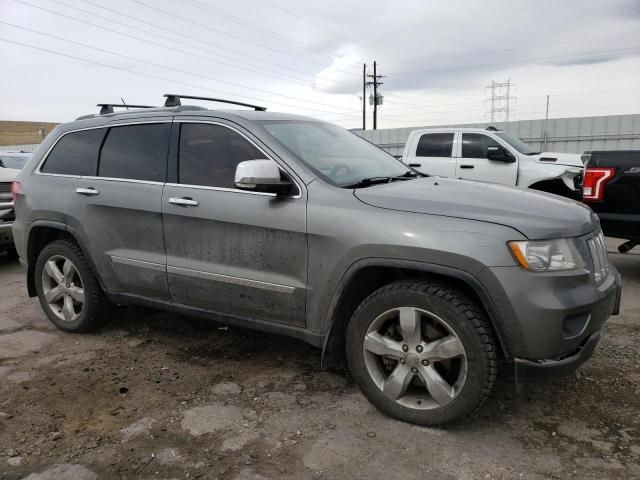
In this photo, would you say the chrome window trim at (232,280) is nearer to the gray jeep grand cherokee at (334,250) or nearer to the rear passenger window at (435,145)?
the gray jeep grand cherokee at (334,250)

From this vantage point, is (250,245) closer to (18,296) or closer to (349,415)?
(349,415)

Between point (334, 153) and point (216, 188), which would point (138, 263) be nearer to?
point (216, 188)

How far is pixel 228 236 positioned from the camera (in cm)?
325

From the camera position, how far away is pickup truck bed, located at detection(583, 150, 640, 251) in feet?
16.7

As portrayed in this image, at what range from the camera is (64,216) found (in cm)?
410

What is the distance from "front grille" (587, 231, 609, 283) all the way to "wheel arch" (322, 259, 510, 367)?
627mm

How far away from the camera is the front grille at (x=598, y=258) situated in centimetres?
274

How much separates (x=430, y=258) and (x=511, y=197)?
719mm

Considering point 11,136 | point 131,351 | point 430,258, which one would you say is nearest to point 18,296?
point 131,351

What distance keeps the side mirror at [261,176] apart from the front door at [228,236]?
0.10 meters

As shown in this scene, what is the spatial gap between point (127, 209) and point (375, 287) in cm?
189

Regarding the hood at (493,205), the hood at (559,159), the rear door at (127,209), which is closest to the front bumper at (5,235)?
the rear door at (127,209)

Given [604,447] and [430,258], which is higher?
[430,258]

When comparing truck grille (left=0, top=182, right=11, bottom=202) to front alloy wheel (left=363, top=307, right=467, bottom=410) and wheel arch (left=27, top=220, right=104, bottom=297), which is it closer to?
wheel arch (left=27, top=220, right=104, bottom=297)
